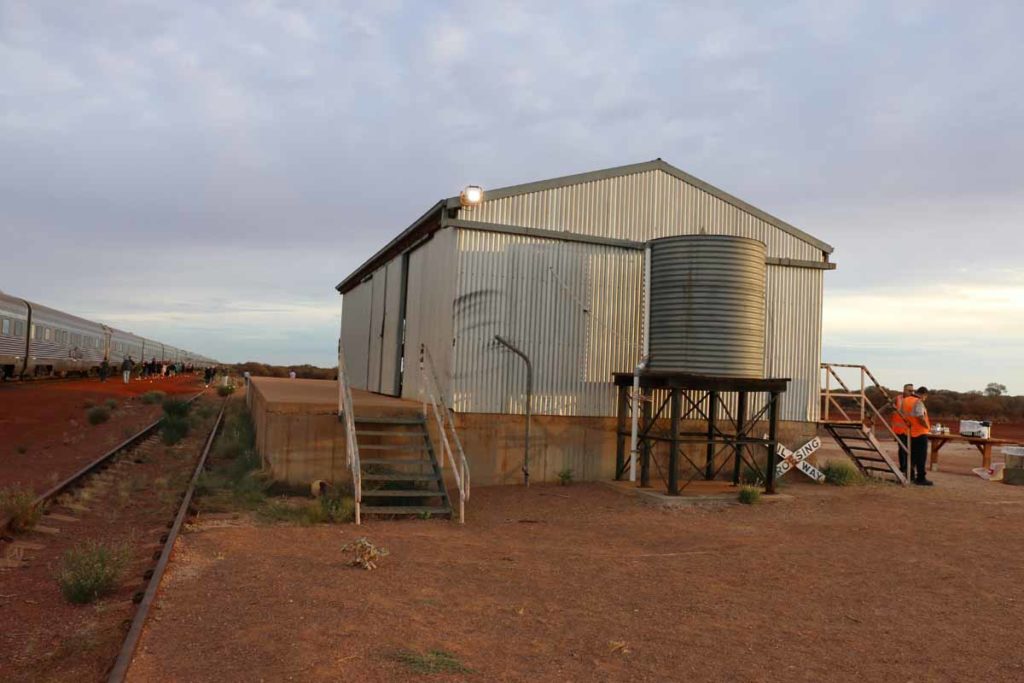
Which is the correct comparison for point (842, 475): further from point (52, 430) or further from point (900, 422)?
point (52, 430)

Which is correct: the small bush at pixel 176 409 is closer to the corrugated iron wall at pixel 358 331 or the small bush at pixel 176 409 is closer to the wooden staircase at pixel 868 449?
the corrugated iron wall at pixel 358 331

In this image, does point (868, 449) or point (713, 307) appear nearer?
point (713, 307)

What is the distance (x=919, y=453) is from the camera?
1669 centimetres

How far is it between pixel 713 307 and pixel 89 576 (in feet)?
33.9

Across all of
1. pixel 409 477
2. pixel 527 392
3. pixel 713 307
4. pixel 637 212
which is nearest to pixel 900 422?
pixel 713 307

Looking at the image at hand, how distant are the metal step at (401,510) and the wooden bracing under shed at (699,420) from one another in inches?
160

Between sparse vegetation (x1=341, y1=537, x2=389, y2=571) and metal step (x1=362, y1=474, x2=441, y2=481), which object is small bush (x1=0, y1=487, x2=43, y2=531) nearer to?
metal step (x1=362, y1=474, x2=441, y2=481)

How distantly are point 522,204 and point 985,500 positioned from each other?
9.90 metres

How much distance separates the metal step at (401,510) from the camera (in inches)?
451

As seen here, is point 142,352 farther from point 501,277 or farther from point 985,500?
point 985,500

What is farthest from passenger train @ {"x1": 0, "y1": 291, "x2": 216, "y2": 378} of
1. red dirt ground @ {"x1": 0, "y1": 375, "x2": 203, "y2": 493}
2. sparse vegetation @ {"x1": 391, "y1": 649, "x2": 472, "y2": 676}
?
sparse vegetation @ {"x1": 391, "y1": 649, "x2": 472, "y2": 676}

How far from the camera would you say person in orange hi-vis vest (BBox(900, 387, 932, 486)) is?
54.2 feet

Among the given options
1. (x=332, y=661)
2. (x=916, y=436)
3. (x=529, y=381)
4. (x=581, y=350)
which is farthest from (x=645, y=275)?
(x=332, y=661)

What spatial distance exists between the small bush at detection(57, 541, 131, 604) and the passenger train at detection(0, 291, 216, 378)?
29.6 metres
